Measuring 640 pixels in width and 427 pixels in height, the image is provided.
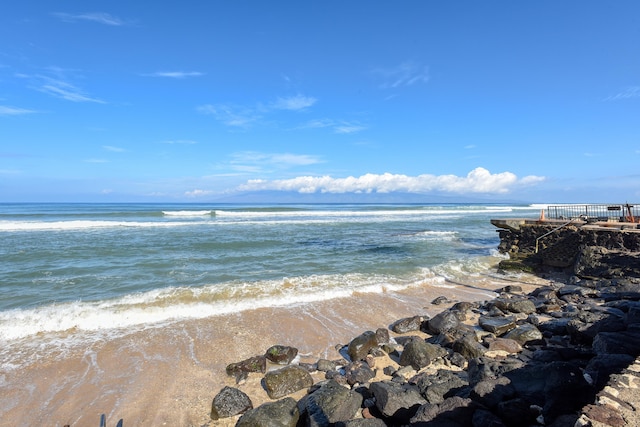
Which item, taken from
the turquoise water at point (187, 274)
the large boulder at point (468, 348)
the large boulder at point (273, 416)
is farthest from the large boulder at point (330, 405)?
the turquoise water at point (187, 274)

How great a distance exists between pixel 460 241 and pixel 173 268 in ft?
58.5

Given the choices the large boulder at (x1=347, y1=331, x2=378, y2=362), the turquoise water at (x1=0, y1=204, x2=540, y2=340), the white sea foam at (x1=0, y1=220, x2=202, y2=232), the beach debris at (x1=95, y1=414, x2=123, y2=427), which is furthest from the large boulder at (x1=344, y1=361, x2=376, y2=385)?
the white sea foam at (x1=0, y1=220, x2=202, y2=232)

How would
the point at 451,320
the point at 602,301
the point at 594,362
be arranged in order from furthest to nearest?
the point at 602,301 < the point at 451,320 < the point at 594,362

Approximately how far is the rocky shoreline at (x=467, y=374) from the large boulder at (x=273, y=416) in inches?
0.5

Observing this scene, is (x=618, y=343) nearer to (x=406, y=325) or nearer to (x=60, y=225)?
(x=406, y=325)

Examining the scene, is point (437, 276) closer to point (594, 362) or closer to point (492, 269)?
point (492, 269)

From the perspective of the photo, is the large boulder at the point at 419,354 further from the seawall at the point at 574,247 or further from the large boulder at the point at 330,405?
the seawall at the point at 574,247

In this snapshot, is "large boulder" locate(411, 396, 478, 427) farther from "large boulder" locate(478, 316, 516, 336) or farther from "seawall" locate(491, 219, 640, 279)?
"seawall" locate(491, 219, 640, 279)

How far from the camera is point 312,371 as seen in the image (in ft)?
19.6

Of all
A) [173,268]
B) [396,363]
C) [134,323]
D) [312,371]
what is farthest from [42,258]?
[396,363]

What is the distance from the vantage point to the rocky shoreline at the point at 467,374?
11.6 ft

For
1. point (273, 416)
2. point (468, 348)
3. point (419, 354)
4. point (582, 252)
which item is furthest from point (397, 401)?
point (582, 252)

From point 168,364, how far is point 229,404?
215cm

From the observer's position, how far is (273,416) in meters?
4.29
